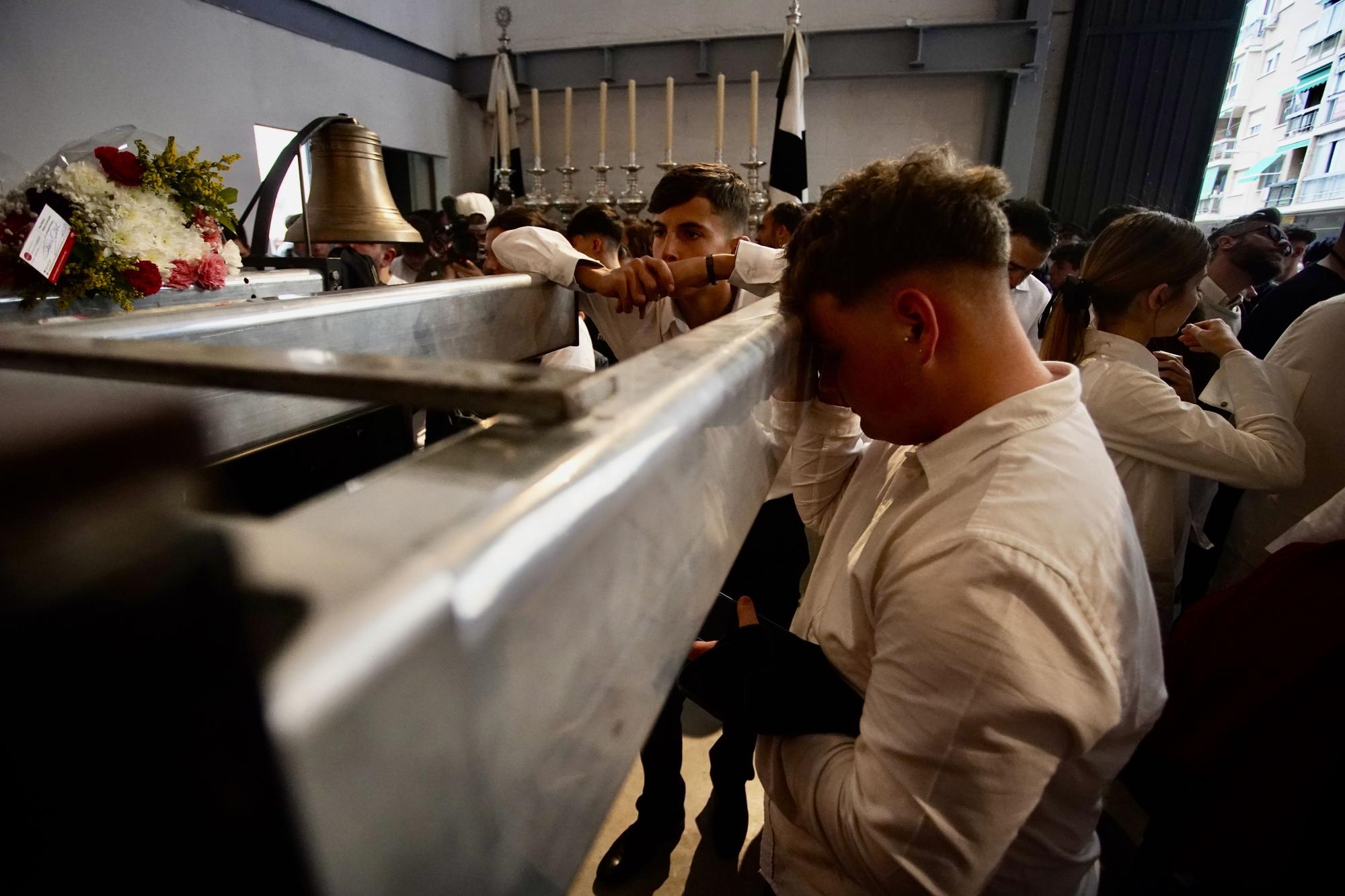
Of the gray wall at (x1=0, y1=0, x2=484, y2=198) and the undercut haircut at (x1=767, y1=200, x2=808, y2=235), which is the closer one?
the gray wall at (x1=0, y1=0, x2=484, y2=198)

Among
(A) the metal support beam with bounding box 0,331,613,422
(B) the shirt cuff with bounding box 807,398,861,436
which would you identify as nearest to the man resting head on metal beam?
(B) the shirt cuff with bounding box 807,398,861,436

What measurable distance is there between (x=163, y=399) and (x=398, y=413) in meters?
0.47

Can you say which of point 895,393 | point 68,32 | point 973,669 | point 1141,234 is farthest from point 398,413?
point 68,32

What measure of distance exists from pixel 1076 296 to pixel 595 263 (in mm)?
1344

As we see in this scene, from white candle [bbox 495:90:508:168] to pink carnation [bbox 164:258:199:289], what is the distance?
377 cm

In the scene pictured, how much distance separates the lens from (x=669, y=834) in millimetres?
1770

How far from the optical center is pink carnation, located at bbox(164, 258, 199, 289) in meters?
1.95

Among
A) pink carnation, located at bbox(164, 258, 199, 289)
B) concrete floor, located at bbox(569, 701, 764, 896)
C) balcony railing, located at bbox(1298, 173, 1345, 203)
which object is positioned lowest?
concrete floor, located at bbox(569, 701, 764, 896)

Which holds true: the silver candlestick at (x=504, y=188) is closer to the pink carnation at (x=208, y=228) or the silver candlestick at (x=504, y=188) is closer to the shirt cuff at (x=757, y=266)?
the pink carnation at (x=208, y=228)

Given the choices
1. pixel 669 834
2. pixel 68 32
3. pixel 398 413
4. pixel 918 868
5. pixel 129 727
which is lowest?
pixel 669 834

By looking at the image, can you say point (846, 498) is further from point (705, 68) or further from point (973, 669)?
point (705, 68)

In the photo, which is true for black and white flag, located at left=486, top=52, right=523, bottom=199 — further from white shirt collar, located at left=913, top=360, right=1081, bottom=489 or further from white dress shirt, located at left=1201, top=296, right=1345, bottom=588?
white shirt collar, located at left=913, top=360, right=1081, bottom=489

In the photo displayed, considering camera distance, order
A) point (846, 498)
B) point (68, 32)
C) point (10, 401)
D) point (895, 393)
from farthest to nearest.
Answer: point (68, 32)
point (846, 498)
point (895, 393)
point (10, 401)

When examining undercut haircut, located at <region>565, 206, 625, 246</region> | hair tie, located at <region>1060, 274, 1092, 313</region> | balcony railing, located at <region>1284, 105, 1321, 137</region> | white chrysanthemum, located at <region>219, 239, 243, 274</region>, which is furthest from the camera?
balcony railing, located at <region>1284, 105, 1321, 137</region>
